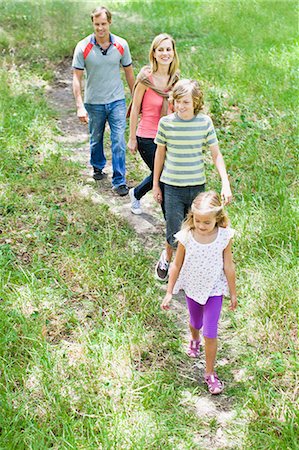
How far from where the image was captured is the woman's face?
4.73 m

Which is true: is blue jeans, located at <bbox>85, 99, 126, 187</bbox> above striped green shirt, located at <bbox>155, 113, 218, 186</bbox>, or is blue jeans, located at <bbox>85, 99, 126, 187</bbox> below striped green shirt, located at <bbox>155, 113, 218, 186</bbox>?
below

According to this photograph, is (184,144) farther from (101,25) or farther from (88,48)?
(88,48)

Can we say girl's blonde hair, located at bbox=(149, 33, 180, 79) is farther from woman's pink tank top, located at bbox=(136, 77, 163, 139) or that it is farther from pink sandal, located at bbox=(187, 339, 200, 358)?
pink sandal, located at bbox=(187, 339, 200, 358)

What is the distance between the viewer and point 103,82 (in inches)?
248

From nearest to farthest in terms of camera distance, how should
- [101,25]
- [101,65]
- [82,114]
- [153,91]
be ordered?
[153,91]
[101,25]
[82,114]
[101,65]

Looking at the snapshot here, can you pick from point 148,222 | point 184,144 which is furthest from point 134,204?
point 184,144

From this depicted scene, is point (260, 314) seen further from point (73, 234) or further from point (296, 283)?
point (73, 234)

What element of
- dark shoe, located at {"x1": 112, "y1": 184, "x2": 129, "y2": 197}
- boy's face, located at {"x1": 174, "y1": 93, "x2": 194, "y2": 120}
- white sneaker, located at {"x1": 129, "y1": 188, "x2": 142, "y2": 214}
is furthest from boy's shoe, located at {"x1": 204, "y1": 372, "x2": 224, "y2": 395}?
dark shoe, located at {"x1": 112, "y1": 184, "x2": 129, "y2": 197}

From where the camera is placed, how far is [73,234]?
18.4ft

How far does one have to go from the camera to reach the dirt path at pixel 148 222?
3600 millimetres

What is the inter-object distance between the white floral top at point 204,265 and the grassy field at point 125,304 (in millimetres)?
705

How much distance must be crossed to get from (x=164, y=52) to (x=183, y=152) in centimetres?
97

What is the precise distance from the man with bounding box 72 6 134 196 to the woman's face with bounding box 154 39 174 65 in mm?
1440

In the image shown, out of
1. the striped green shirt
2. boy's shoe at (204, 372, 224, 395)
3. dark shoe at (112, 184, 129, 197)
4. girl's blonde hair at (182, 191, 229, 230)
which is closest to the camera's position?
girl's blonde hair at (182, 191, 229, 230)
